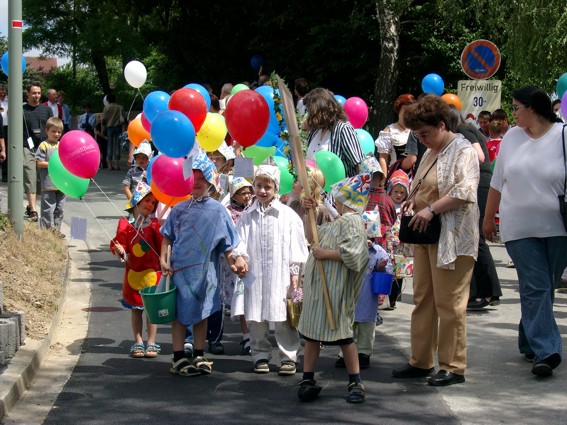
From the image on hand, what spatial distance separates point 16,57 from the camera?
1130 cm

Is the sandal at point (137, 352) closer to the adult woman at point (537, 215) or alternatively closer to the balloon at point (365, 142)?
the adult woman at point (537, 215)

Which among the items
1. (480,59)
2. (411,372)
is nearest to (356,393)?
(411,372)

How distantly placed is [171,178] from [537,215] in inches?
103

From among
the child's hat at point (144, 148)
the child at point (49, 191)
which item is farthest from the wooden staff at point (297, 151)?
the child at point (49, 191)

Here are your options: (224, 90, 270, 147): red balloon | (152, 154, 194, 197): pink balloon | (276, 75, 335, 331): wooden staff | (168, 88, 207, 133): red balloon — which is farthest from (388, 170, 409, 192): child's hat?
(276, 75, 335, 331): wooden staff

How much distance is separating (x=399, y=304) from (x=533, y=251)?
10.6ft

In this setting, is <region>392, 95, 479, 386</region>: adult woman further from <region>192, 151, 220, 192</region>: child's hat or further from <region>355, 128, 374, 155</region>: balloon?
<region>355, 128, 374, 155</region>: balloon

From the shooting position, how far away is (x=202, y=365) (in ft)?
23.9

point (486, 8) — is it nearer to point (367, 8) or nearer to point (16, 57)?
point (367, 8)

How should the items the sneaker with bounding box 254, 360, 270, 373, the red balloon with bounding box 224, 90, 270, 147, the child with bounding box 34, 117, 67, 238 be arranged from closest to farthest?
the sneaker with bounding box 254, 360, 270, 373 → the red balloon with bounding box 224, 90, 270, 147 → the child with bounding box 34, 117, 67, 238

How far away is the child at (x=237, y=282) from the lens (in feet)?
25.1

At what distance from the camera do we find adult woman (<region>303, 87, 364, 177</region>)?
28.9 ft

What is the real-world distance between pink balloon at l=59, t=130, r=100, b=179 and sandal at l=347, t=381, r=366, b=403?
2.94 metres

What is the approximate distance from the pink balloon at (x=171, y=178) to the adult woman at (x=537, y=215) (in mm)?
2290
